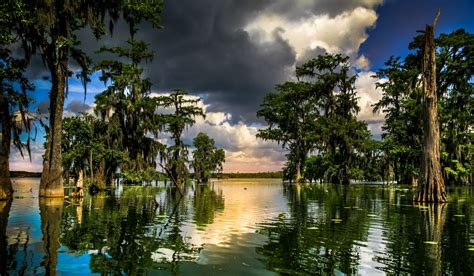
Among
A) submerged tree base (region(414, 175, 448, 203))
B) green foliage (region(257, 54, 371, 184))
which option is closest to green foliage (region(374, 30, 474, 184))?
green foliage (region(257, 54, 371, 184))

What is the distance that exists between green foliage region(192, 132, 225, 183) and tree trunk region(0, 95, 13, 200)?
54462mm

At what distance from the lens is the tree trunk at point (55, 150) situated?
21328 millimetres

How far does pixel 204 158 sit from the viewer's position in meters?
79.9

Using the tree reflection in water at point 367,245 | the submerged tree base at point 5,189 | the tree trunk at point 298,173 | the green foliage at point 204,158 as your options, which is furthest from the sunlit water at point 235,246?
the green foliage at point 204,158

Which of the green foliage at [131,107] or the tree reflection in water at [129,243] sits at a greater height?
the green foliage at [131,107]

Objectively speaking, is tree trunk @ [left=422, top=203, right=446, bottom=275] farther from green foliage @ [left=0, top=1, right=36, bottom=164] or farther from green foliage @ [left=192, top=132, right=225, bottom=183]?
green foliage @ [left=192, top=132, right=225, bottom=183]

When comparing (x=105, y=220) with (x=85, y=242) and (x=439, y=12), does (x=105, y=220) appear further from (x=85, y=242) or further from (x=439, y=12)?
(x=439, y=12)

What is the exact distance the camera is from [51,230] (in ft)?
31.8

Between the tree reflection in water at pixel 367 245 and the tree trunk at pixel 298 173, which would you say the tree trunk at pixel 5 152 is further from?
the tree trunk at pixel 298 173

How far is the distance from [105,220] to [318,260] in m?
7.76

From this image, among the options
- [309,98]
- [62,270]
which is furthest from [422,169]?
[309,98]

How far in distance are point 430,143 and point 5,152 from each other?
22.5 m

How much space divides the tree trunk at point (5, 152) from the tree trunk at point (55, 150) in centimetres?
175

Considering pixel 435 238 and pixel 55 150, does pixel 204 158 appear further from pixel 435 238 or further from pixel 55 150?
pixel 435 238
